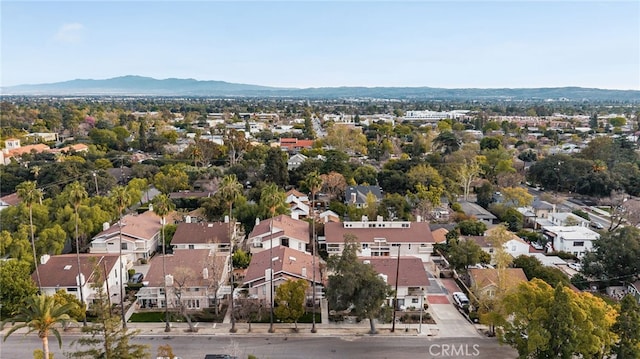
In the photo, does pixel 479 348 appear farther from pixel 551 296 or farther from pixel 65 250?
pixel 65 250

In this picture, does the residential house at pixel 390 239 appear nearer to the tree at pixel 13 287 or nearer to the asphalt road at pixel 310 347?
the asphalt road at pixel 310 347

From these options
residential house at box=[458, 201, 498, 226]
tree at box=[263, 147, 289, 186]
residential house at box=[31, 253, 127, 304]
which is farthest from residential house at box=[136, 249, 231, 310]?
tree at box=[263, 147, 289, 186]

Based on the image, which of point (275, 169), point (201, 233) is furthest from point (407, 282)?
point (275, 169)

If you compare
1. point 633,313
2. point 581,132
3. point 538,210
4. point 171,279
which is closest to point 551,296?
point 633,313

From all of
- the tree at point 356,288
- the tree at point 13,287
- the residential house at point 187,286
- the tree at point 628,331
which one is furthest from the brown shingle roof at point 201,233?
the tree at point 628,331

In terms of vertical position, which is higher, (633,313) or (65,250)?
(633,313)
